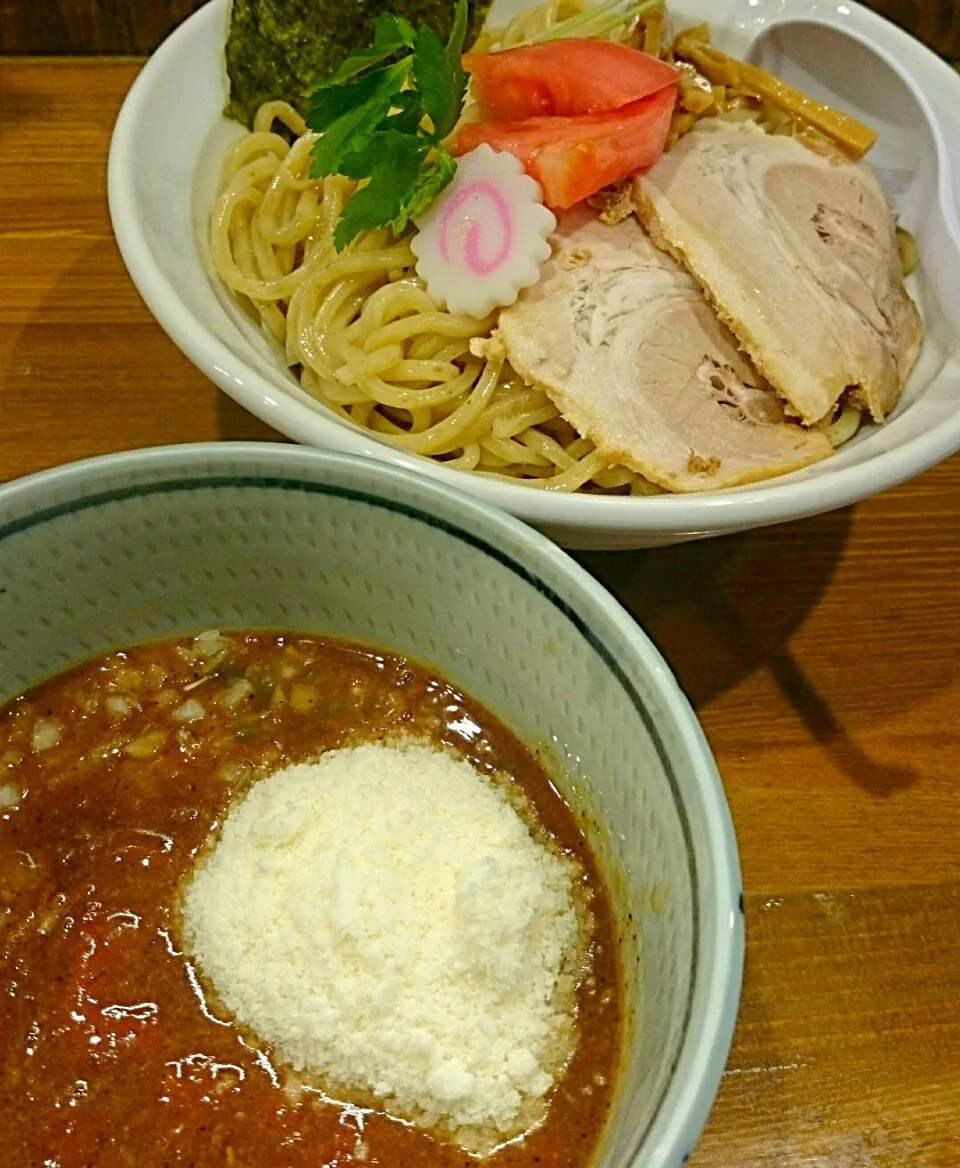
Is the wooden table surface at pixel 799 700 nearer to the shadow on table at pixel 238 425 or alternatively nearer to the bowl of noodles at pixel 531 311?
the shadow on table at pixel 238 425

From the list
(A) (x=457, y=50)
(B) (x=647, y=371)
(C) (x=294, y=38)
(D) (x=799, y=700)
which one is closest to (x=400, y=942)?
(D) (x=799, y=700)

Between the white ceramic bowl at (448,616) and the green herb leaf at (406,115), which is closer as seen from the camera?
the white ceramic bowl at (448,616)

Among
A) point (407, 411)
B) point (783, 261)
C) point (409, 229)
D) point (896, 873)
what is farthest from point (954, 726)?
point (409, 229)

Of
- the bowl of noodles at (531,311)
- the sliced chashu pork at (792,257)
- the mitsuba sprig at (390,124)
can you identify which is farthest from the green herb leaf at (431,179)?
the sliced chashu pork at (792,257)

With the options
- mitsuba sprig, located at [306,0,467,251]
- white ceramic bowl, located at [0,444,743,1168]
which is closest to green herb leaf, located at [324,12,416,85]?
mitsuba sprig, located at [306,0,467,251]

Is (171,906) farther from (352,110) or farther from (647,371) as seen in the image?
(352,110)

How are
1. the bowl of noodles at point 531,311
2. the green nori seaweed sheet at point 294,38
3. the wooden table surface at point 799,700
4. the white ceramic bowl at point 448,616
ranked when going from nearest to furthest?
1. the white ceramic bowl at point 448,616
2. the wooden table surface at point 799,700
3. the bowl of noodles at point 531,311
4. the green nori seaweed sheet at point 294,38

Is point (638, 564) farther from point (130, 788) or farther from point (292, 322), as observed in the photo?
point (130, 788)
